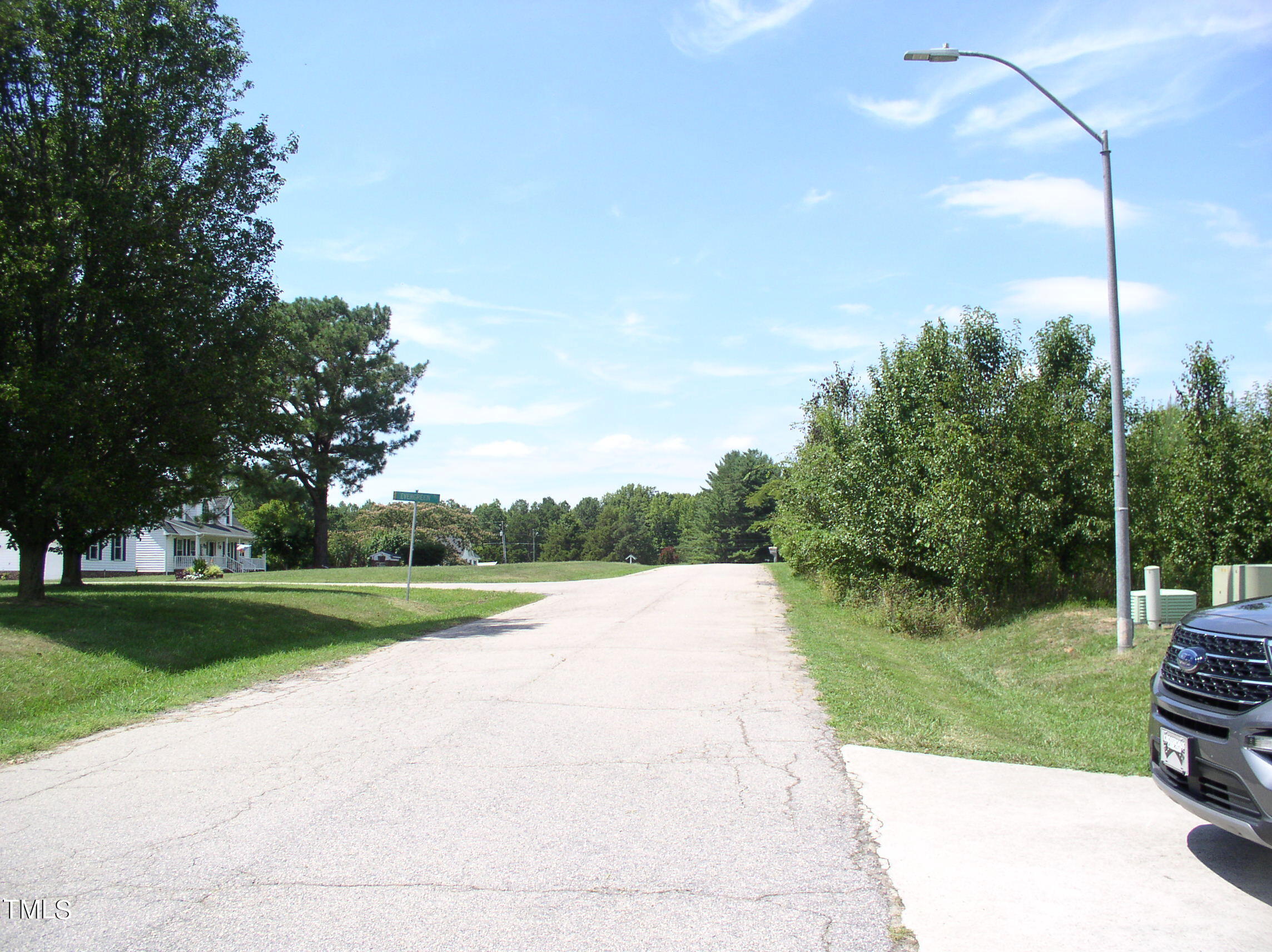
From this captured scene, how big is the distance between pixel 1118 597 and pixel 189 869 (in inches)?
439

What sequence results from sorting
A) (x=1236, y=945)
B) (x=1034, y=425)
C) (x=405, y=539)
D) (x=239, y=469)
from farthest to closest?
1. (x=405, y=539)
2. (x=239, y=469)
3. (x=1034, y=425)
4. (x=1236, y=945)

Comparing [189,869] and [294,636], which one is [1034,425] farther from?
[189,869]

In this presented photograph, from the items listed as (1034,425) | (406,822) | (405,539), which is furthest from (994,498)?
(405,539)

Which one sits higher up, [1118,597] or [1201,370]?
[1201,370]

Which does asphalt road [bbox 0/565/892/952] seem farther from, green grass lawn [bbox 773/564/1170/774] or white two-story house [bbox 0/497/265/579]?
white two-story house [bbox 0/497/265/579]

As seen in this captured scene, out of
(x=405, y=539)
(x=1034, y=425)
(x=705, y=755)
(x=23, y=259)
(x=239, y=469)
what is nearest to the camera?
(x=705, y=755)

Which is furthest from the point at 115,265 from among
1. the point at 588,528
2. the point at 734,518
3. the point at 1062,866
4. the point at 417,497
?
the point at 588,528

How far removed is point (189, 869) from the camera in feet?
14.1

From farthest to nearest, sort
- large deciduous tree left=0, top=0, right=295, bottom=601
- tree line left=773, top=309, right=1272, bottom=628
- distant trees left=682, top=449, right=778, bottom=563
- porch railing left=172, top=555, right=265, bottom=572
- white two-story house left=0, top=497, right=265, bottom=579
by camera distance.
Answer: distant trees left=682, top=449, right=778, bottom=563
porch railing left=172, top=555, right=265, bottom=572
white two-story house left=0, top=497, right=265, bottom=579
tree line left=773, top=309, right=1272, bottom=628
large deciduous tree left=0, top=0, right=295, bottom=601

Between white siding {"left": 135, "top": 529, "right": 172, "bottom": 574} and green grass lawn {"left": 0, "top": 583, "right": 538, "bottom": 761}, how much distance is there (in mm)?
31960

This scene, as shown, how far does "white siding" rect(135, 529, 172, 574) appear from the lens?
48.4m

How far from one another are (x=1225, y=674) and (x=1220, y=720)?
243mm

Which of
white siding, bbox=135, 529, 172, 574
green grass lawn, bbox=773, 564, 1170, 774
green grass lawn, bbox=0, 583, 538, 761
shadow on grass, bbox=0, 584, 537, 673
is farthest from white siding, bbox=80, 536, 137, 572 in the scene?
green grass lawn, bbox=773, 564, 1170, 774

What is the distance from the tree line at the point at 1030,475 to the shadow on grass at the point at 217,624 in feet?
27.5
